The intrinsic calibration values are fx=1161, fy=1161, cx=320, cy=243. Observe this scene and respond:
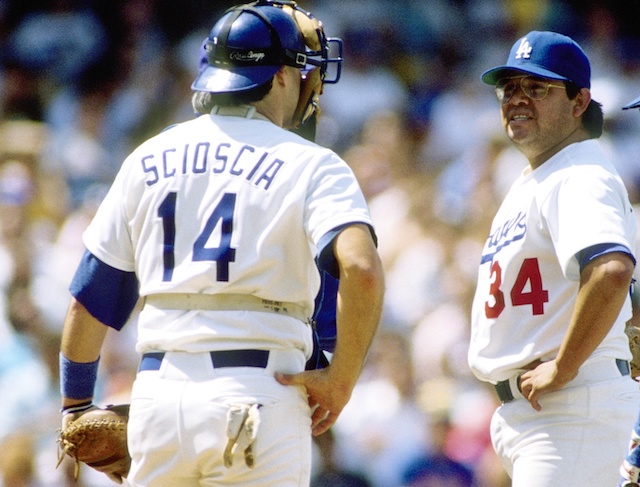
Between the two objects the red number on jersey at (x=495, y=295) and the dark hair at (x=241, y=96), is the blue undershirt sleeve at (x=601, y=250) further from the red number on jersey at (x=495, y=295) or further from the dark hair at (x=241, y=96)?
the dark hair at (x=241, y=96)

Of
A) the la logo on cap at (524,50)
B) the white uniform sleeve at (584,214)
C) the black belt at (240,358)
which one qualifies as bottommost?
the black belt at (240,358)

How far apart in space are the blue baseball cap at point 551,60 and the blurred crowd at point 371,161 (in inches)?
131

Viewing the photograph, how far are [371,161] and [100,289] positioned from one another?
5.97m

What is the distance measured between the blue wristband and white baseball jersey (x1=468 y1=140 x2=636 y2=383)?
1.24 m

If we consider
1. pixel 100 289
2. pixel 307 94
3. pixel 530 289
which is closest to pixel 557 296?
pixel 530 289

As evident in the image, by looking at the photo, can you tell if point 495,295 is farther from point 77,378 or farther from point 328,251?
point 77,378

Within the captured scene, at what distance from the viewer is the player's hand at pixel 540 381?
3.48 m

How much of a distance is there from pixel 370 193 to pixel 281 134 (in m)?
5.78

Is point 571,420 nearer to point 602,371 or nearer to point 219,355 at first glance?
point 602,371

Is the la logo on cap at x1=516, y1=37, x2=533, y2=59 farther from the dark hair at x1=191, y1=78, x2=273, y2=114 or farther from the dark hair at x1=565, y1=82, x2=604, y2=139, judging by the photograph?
the dark hair at x1=191, y1=78, x2=273, y2=114

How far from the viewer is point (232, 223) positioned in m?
3.21

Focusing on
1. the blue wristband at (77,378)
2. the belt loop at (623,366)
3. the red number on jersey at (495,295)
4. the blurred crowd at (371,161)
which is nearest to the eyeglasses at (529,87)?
the red number on jersey at (495,295)

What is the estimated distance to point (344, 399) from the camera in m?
3.26

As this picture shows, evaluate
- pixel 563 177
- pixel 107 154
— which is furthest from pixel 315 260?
pixel 107 154
